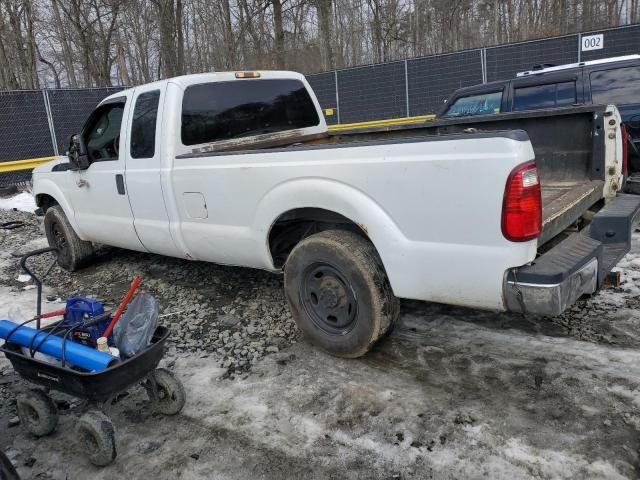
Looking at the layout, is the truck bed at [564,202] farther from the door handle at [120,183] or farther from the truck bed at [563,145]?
the door handle at [120,183]

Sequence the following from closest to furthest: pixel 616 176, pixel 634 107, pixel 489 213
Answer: pixel 489 213
pixel 616 176
pixel 634 107

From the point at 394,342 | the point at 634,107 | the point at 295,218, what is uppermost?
the point at 634,107

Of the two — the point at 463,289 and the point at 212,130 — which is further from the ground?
the point at 212,130

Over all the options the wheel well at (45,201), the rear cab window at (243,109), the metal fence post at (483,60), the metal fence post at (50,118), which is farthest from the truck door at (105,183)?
the metal fence post at (483,60)

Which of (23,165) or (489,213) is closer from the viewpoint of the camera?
(489,213)

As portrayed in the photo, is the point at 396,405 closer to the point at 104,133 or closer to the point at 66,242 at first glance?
the point at 104,133

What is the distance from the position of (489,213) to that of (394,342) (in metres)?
1.51

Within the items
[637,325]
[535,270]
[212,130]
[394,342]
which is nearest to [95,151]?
[212,130]

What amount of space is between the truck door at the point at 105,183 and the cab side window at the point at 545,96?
5.06m

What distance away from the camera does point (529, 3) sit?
1230 inches

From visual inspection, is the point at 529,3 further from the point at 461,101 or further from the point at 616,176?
the point at 616,176

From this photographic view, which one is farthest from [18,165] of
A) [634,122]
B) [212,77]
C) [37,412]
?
[634,122]

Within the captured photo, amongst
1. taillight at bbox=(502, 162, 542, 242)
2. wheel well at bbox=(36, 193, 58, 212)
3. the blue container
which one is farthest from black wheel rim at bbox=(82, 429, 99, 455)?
wheel well at bbox=(36, 193, 58, 212)

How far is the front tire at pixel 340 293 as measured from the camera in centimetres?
343
